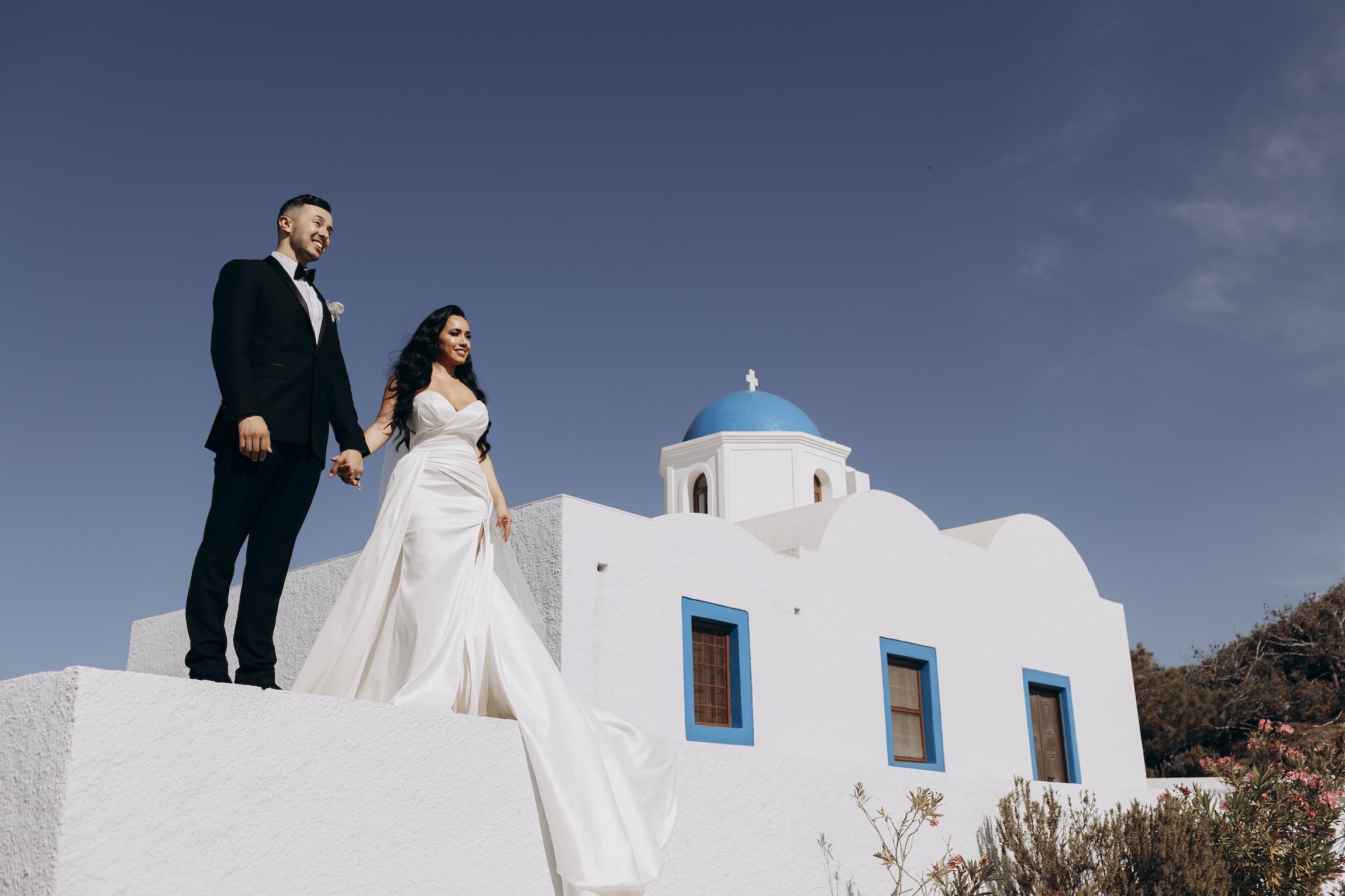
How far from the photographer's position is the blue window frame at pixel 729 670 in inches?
345

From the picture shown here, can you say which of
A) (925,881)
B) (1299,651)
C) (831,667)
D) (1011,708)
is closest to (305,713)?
(925,881)

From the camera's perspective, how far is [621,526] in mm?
8516

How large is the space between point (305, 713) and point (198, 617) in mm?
431

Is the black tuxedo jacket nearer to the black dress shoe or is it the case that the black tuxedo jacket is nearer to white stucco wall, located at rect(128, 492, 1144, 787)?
the black dress shoe

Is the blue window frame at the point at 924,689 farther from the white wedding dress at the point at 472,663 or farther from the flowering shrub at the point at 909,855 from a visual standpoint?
the white wedding dress at the point at 472,663

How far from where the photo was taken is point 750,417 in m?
16.4

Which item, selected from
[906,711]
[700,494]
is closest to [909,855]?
[906,711]

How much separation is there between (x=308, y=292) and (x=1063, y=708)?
12.0m

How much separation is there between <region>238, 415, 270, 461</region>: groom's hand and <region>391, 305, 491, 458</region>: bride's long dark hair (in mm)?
1127

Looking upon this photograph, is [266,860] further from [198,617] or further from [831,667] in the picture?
[831,667]

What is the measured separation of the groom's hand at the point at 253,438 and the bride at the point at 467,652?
0.91 metres

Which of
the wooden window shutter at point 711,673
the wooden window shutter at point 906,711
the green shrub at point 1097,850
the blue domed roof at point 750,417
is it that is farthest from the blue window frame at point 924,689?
the blue domed roof at point 750,417

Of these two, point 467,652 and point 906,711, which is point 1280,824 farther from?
point 467,652

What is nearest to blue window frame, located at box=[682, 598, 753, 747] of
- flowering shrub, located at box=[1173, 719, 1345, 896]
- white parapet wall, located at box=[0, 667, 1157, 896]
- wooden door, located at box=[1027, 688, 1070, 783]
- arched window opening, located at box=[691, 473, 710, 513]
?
flowering shrub, located at box=[1173, 719, 1345, 896]
